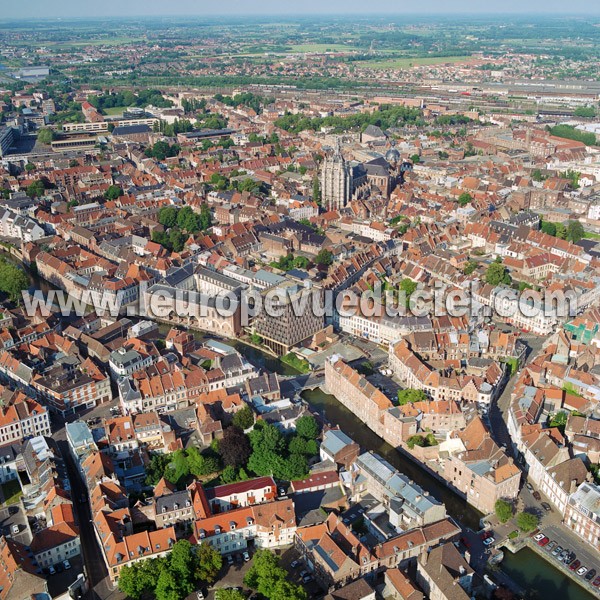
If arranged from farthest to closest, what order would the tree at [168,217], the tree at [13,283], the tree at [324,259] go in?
the tree at [168,217]
the tree at [324,259]
the tree at [13,283]

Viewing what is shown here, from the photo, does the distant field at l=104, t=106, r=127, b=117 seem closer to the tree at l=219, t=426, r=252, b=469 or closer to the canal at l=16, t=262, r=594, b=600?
the canal at l=16, t=262, r=594, b=600

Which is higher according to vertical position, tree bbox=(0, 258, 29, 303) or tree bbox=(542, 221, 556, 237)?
tree bbox=(0, 258, 29, 303)

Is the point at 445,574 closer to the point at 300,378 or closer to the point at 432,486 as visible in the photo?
the point at 432,486

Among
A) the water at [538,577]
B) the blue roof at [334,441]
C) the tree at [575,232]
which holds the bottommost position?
the water at [538,577]

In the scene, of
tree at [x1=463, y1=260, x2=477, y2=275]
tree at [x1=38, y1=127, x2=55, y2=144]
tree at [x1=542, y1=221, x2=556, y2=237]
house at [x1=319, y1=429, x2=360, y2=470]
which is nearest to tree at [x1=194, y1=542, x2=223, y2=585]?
house at [x1=319, y1=429, x2=360, y2=470]

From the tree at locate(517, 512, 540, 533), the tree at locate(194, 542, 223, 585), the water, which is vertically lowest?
the water

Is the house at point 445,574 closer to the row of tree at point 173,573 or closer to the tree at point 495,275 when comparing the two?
the row of tree at point 173,573

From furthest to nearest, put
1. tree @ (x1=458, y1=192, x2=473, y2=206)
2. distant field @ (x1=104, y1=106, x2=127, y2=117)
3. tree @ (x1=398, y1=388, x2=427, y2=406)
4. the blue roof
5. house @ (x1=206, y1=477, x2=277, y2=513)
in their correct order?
1. distant field @ (x1=104, y1=106, x2=127, y2=117)
2. tree @ (x1=458, y1=192, x2=473, y2=206)
3. tree @ (x1=398, y1=388, x2=427, y2=406)
4. the blue roof
5. house @ (x1=206, y1=477, x2=277, y2=513)

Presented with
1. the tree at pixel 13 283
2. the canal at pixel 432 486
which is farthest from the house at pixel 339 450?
the tree at pixel 13 283
